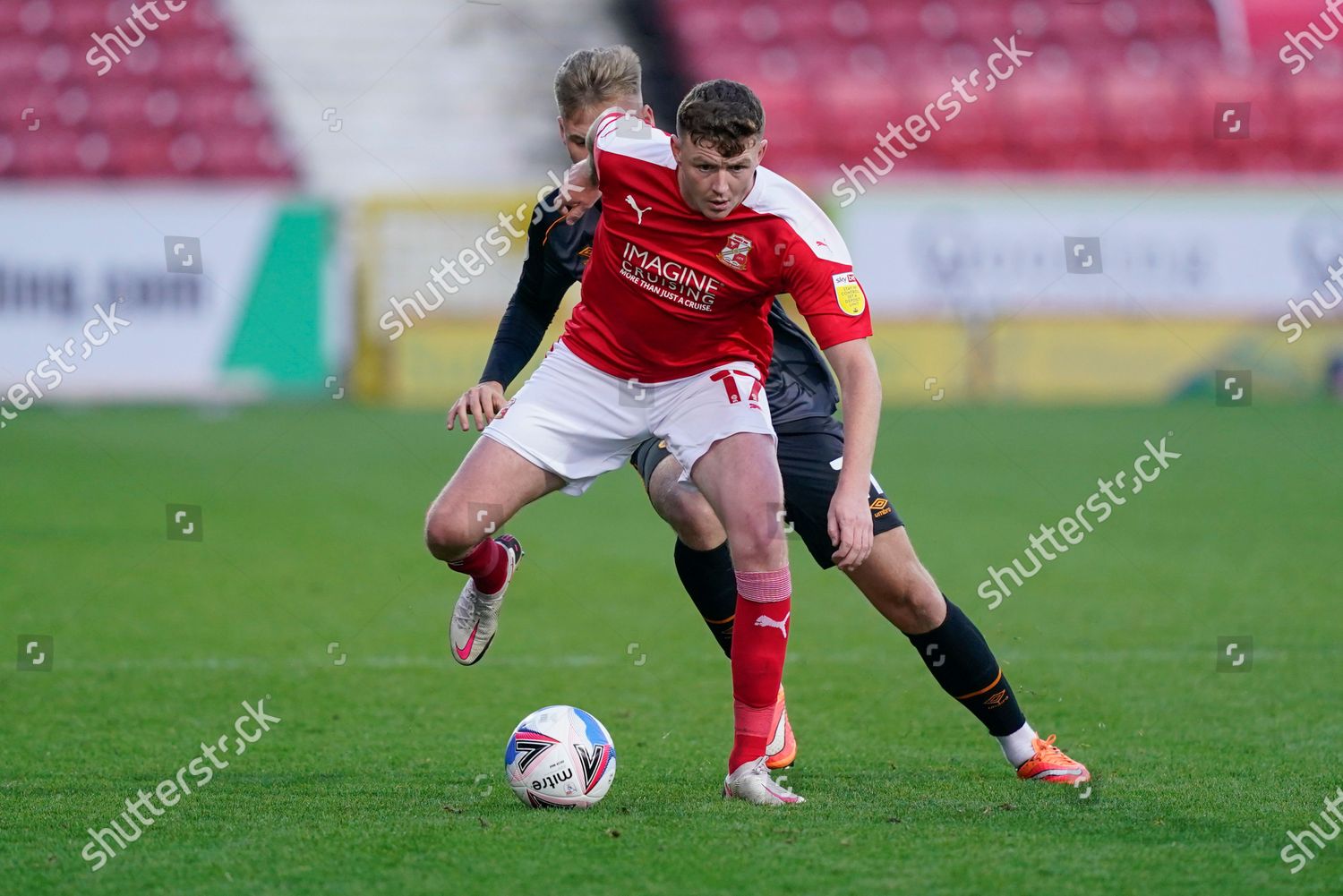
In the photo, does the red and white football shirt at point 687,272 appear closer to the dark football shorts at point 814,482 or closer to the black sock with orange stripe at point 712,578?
the dark football shorts at point 814,482

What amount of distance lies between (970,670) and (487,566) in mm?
1465

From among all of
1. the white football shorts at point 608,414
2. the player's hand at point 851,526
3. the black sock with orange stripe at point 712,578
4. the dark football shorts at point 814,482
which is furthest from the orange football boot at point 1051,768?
the white football shorts at point 608,414

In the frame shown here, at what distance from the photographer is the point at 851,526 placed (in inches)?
152

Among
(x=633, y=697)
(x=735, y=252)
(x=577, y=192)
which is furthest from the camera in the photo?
(x=633, y=697)

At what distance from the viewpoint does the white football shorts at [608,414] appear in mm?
4355

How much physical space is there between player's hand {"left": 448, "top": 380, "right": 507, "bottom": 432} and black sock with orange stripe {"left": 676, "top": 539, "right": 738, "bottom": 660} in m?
0.80

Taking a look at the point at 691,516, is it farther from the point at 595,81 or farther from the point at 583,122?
the point at 595,81

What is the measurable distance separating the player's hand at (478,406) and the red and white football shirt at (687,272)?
27cm

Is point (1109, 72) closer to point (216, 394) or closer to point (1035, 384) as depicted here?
point (1035, 384)

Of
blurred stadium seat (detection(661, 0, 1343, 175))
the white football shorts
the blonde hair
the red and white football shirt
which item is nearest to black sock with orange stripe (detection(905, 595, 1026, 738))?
the white football shorts

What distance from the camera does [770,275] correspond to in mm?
4145

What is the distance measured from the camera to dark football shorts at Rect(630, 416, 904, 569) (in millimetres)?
4309

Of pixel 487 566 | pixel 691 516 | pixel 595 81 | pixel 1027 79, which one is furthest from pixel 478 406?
pixel 1027 79

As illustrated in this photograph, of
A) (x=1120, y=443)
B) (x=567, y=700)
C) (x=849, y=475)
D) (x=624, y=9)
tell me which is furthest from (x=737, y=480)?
(x=624, y=9)
